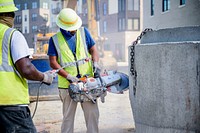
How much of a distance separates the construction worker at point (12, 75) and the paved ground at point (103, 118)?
9.08 feet

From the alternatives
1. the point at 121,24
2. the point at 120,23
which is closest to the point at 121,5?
the point at 120,23

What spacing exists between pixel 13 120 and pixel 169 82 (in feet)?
5.00

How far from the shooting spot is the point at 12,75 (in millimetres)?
2738

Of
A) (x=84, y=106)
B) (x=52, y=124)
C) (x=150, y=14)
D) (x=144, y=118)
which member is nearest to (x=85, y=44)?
(x=84, y=106)

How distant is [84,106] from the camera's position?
13.3 ft

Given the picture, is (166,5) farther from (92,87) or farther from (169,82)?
(169,82)

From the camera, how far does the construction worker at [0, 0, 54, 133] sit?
2.67 meters

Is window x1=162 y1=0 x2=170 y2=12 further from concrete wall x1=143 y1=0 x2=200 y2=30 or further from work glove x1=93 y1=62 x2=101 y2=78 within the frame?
work glove x1=93 y1=62 x2=101 y2=78

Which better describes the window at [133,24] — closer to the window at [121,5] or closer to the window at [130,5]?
the window at [130,5]

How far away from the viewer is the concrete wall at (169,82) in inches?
119

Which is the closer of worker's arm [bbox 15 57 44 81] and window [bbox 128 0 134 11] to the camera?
worker's arm [bbox 15 57 44 81]

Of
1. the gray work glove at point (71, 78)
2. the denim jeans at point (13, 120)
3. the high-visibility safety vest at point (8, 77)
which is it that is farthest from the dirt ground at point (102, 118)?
the high-visibility safety vest at point (8, 77)

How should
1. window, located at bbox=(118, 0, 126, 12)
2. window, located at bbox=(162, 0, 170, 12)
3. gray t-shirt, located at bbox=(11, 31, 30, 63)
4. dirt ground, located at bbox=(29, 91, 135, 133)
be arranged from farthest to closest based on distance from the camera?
window, located at bbox=(118, 0, 126, 12) → window, located at bbox=(162, 0, 170, 12) → dirt ground, located at bbox=(29, 91, 135, 133) → gray t-shirt, located at bbox=(11, 31, 30, 63)

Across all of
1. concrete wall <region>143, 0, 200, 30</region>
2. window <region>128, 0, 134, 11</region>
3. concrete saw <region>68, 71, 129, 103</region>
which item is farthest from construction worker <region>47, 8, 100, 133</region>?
window <region>128, 0, 134, 11</region>
